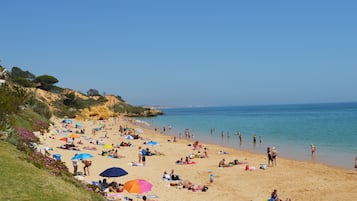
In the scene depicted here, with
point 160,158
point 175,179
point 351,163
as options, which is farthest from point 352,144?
point 175,179

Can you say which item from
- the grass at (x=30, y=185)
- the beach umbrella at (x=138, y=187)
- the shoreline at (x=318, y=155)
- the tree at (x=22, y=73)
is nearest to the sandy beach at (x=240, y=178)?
the beach umbrella at (x=138, y=187)

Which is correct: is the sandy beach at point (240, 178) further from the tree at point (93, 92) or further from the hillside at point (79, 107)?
the tree at point (93, 92)

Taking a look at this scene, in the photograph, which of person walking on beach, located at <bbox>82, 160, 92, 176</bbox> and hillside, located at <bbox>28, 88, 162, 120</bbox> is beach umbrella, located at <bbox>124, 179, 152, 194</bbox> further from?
hillside, located at <bbox>28, 88, 162, 120</bbox>

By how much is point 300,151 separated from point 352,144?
6490mm

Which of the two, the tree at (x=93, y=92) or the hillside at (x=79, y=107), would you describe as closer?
the hillside at (x=79, y=107)

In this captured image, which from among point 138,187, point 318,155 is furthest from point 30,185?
point 318,155

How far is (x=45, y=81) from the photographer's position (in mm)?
82625

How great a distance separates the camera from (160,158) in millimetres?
25953

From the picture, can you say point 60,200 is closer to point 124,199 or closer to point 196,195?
point 124,199

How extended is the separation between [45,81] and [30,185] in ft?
261

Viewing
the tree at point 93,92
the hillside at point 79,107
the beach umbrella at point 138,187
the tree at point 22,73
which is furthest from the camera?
the tree at point 93,92

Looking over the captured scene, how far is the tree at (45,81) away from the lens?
8202 cm

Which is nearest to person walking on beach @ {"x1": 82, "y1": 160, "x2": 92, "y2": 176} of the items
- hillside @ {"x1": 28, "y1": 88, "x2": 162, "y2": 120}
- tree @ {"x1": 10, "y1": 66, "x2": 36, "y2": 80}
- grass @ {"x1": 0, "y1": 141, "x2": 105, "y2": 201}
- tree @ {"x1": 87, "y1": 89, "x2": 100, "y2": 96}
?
grass @ {"x1": 0, "y1": 141, "x2": 105, "y2": 201}

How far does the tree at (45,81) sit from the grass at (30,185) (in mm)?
75929
